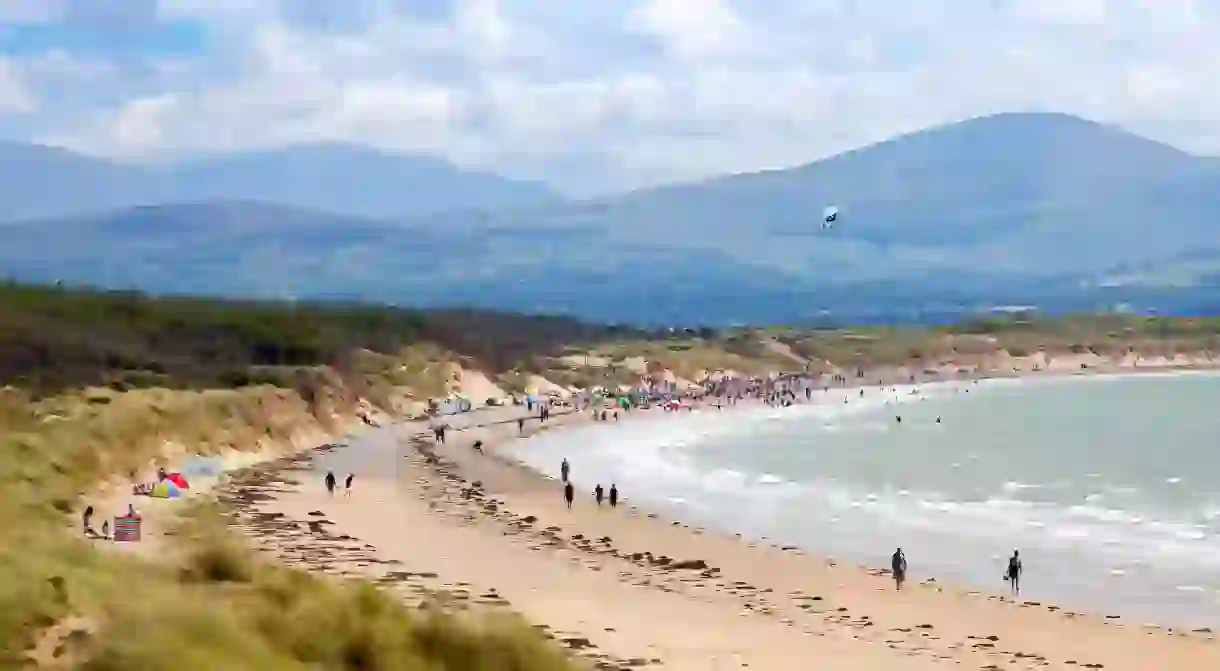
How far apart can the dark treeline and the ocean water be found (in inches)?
423

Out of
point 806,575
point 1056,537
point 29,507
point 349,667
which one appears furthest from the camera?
point 1056,537

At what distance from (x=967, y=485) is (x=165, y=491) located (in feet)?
60.2

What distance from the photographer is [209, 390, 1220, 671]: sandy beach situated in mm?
15086

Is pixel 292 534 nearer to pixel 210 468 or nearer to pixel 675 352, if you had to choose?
pixel 210 468

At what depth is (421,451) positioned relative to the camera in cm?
4072

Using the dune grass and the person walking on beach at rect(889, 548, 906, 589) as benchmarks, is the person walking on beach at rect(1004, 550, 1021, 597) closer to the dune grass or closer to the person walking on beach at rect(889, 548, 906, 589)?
the person walking on beach at rect(889, 548, 906, 589)

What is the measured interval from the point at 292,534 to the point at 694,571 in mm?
6360

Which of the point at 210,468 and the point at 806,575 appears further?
the point at 210,468

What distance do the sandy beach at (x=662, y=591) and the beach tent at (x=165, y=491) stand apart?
3.66ft

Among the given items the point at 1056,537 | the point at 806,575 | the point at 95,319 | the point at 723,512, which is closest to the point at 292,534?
the point at 806,575

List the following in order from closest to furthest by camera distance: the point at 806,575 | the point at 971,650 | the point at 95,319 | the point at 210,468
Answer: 1. the point at 971,650
2. the point at 806,575
3. the point at 210,468
4. the point at 95,319

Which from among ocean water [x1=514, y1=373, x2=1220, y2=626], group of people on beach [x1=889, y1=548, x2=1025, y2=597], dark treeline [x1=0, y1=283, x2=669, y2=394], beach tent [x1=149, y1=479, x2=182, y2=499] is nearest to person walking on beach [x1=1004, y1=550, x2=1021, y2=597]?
group of people on beach [x1=889, y1=548, x2=1025, y2=597]

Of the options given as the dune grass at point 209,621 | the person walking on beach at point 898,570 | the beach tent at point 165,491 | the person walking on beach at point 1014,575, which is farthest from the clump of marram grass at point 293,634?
the beach tent at point 165,491

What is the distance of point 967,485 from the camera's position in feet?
111
